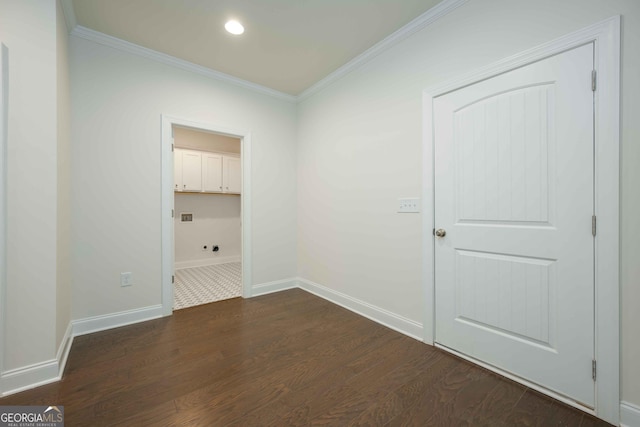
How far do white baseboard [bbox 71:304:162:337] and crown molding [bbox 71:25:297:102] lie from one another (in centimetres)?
250

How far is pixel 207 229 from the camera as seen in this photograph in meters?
5.34

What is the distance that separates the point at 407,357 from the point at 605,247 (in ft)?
4.45

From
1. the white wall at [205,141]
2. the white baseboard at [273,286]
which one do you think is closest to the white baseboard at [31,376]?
the white baseboard at [273,286]

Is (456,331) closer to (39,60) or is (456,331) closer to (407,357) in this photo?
(407,357)

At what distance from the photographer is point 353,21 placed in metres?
2.18

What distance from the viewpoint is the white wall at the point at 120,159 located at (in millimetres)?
2287

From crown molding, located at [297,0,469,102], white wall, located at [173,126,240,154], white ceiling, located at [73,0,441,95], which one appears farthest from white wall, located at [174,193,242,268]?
crown molding, located at [297,0,469,102]

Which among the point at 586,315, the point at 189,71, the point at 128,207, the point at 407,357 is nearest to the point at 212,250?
the point at 128,207

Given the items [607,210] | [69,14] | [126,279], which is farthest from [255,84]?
[607,210]

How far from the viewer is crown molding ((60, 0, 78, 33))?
1937mm

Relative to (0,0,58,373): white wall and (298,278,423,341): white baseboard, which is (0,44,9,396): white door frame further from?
(298,278,423,341): white baseboard

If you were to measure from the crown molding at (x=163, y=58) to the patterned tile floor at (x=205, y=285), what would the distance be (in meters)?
2.63

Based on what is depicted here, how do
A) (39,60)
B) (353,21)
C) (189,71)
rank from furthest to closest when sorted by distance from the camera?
1. (189,71)
2. (353,21)
3. (39,60)

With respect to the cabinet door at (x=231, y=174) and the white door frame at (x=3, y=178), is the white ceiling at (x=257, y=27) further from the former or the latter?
the cabinet door at (x=231, y=174)
